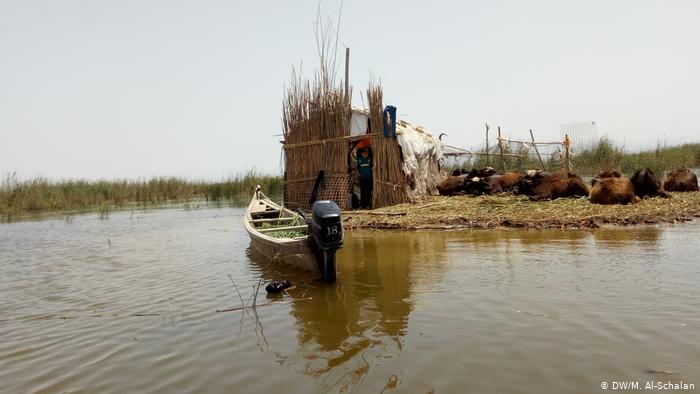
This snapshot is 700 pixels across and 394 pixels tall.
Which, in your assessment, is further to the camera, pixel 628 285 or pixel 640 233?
pixel 640 233

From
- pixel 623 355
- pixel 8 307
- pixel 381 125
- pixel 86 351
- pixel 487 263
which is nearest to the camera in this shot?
pixel 623 355

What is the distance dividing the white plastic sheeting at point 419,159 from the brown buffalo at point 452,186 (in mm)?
500

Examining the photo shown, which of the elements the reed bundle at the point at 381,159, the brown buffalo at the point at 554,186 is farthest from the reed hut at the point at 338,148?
the brown buffalo at the point at 554,186

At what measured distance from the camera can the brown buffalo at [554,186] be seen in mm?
11086

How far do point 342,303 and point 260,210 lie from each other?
234 inches

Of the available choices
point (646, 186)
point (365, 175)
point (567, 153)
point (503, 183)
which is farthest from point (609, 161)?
point (365, 175)

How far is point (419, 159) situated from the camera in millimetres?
14031

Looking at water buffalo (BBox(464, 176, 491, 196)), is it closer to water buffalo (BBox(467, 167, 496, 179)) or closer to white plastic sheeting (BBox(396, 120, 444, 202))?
water buffalo (BBox(467, 167, 496, 179))

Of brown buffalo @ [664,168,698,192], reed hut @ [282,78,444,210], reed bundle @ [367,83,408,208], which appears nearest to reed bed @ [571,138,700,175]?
brown buffalo @ [664,168,698,192]

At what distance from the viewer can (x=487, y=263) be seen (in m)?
5.91

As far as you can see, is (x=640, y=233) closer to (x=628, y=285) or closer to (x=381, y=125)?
(x=628, y=285)

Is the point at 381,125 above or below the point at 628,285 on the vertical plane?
above

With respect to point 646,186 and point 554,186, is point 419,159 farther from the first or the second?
point 646,186

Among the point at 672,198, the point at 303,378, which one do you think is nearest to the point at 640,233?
the point at 672,198
